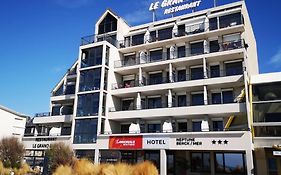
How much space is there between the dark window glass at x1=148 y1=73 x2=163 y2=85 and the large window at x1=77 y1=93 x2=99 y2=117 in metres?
7.32

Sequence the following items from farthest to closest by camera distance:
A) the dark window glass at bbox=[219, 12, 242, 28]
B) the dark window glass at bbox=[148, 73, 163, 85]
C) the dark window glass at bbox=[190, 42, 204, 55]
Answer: the dark window glass at bbox=[148, 73, 163, 85] < the dark window glass at bbox=[190, 42, 204, 55] < the dark window glass at bbox=[219, 12, 242, 28]

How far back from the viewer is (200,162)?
96.3ft

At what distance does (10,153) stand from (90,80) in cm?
1296

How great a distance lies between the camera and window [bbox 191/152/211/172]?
28.9 metres

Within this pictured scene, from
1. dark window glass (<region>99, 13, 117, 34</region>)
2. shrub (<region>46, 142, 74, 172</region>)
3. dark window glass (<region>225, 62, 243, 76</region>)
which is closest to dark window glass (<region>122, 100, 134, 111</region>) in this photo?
shrub (<region>46, 142, 74, 172</region>)

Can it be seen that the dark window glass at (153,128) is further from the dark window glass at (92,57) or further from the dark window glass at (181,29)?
the dark window glass at (181,29)

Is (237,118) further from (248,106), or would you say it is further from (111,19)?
(111,19)

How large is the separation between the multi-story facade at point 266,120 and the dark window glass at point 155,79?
1124cm

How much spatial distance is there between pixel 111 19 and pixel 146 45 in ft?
25.7

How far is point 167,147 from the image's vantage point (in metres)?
27.6

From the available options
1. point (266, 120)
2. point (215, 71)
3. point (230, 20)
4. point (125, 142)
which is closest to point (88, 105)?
point (125, 142)

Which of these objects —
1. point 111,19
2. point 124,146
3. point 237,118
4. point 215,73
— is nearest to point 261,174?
point 237,118

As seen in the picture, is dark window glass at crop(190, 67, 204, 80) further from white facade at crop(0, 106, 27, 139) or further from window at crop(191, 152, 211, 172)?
white facade at crop(0, 106, 27, 139)

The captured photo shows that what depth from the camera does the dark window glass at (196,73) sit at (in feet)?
105
